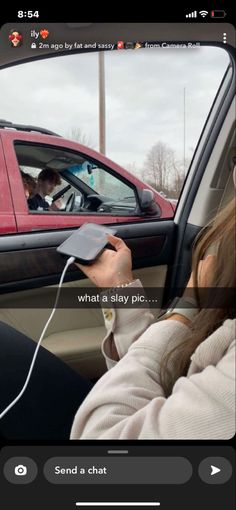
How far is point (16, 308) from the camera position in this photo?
1273 mm

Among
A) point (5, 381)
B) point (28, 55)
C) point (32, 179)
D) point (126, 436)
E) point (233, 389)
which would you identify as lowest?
point (5, 381)

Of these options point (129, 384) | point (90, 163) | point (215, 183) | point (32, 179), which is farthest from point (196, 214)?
point (129, 384)

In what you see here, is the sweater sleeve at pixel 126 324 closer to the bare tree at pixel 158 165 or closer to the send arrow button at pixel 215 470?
the send arrow button at pixel 215 470

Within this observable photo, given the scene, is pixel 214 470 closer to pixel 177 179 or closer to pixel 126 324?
pixel 126 324

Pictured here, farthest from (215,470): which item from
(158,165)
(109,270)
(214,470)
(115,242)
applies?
(158,165)

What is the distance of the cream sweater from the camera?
613 millimetres

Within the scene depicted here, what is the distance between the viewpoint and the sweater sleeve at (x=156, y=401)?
2.01 feet

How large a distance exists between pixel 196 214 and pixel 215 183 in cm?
10

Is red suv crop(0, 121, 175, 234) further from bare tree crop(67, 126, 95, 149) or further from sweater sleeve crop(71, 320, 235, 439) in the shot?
sweater sleeve crop(71, 320, 235, 439)

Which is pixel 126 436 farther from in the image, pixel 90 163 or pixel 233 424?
pixel 90 163
